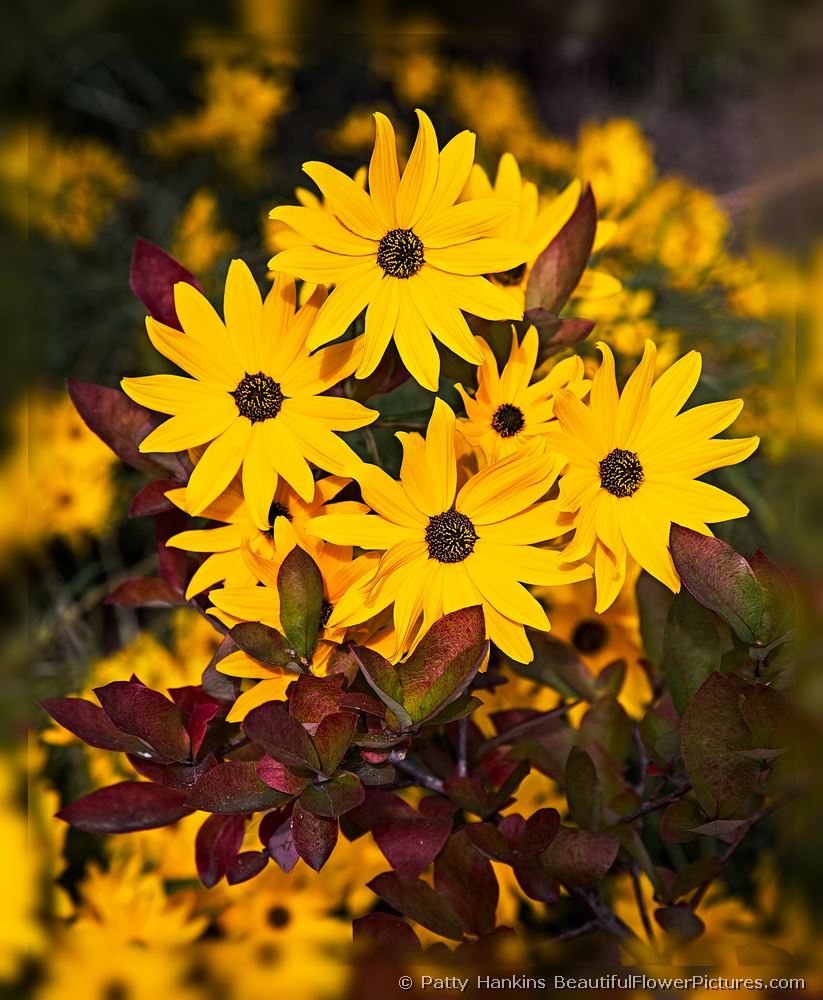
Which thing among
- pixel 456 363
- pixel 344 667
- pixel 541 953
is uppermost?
pixel 456 363

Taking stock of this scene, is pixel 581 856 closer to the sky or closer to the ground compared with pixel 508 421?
closer to the ground

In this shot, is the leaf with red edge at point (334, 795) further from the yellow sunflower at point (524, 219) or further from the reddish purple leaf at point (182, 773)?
the yellow sunflower at point (524, 219)

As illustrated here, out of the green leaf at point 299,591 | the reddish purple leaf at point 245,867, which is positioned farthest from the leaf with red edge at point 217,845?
the green leaf at point 299,591

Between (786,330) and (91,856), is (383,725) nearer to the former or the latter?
(91,856)


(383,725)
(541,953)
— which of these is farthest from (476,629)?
(541,953)

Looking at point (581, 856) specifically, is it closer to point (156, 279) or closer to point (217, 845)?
point (217, 845)

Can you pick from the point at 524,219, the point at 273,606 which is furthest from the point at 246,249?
the point at 273,606

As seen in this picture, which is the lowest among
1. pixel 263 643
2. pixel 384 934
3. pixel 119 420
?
pixel 384 934
